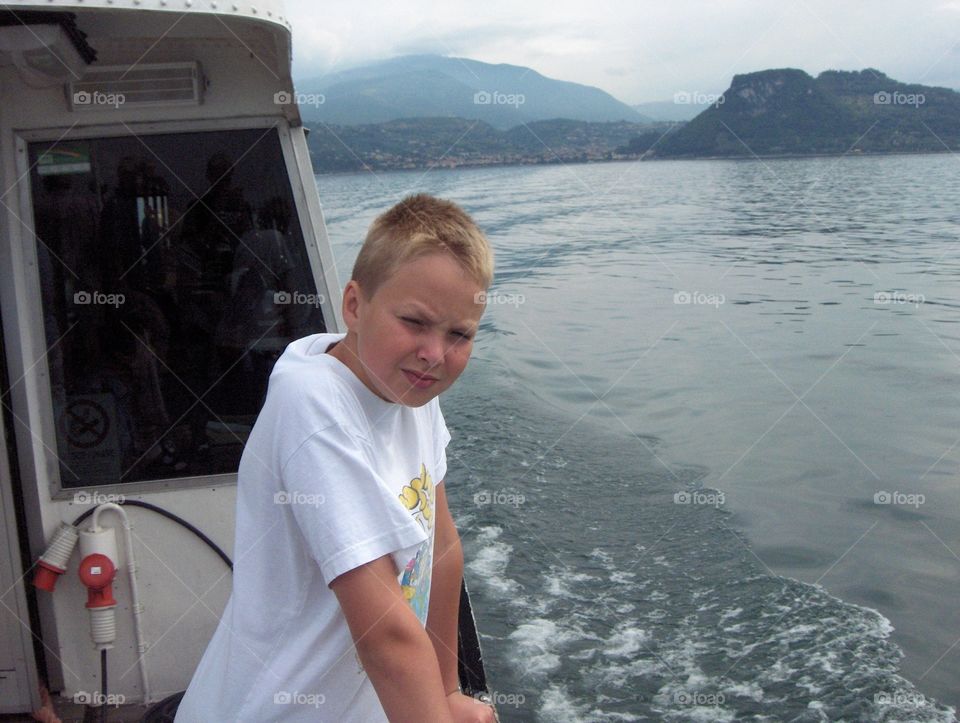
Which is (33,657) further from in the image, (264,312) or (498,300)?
(498,300)

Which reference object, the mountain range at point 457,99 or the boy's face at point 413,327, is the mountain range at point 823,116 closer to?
the mountain range at point 457,99

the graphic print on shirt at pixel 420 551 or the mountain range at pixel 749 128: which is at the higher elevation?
the mountain range at pixel 749 128

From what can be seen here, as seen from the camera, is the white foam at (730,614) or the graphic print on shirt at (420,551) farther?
the white foam at (730,614)

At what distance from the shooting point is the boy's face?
124 centimetres

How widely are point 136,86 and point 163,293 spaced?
69 cm

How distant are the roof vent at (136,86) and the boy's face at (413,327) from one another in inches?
83.5

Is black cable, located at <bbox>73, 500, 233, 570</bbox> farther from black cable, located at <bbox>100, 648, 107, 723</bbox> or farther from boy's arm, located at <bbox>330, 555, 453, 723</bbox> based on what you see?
boy's arm, located at <bbox>330, 555, 453, 723</bbox>

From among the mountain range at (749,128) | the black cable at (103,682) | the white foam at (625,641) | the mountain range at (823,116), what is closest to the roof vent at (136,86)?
the black cable at (103,682)

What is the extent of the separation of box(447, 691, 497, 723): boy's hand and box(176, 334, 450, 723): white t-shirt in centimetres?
21

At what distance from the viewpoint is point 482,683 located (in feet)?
10.1

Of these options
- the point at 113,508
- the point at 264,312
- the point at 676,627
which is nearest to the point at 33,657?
the point at 113,508

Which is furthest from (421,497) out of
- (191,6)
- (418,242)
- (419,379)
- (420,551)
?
(191,6)

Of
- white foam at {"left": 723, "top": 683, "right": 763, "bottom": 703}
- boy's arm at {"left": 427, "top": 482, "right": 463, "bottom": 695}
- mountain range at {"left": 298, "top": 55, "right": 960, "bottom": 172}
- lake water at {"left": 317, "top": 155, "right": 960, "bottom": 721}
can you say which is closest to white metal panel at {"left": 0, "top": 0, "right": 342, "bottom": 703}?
boy's arm at {"left": 427, "top": 482, "right": 463, "bottom": 695}

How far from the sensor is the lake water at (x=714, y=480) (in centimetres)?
475
